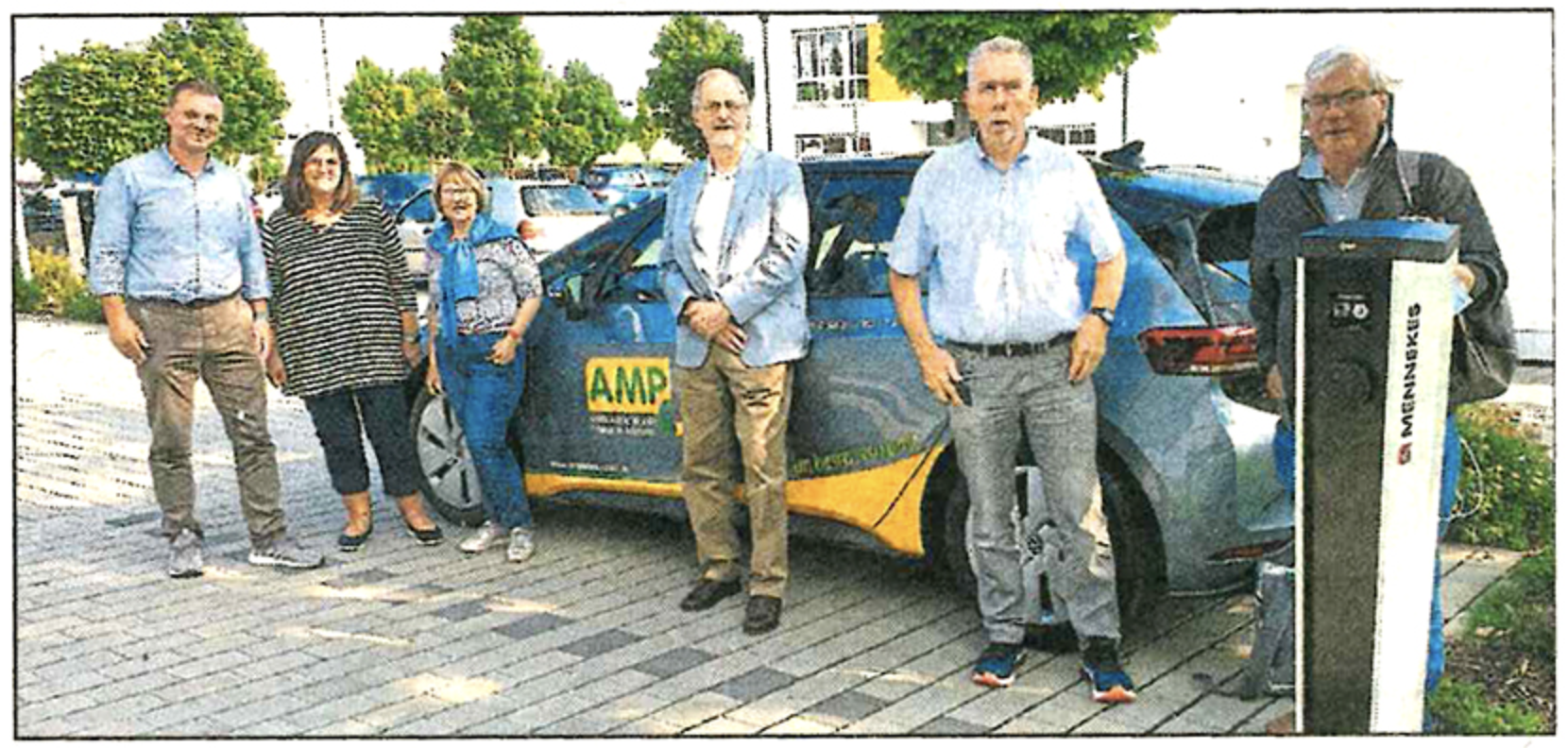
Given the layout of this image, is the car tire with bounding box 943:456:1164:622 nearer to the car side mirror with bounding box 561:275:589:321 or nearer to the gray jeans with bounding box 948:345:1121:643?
the gray jeans with bounding box 948:345:1121:643

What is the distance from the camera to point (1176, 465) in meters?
4.20

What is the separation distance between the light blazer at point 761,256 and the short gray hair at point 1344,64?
1.58 meters

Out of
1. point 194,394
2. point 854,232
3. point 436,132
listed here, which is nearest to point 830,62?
point 854,232

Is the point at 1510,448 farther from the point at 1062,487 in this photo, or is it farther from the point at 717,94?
the point at 717,94

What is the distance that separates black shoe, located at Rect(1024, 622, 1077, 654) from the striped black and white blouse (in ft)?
8.46

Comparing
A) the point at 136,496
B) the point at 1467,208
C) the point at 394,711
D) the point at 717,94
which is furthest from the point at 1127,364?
the point at 136,496

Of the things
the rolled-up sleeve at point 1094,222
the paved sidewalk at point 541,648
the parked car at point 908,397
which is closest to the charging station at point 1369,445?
the paved sidewalk at point 541,648

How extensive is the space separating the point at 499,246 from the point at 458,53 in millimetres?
980

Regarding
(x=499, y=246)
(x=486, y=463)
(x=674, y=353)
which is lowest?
(x=486, y=463)

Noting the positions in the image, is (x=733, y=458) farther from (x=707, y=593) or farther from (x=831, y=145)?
(x=831, y=145)

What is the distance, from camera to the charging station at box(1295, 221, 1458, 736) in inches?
125

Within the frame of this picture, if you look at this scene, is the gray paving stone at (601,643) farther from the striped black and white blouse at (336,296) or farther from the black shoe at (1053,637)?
the striped black and white blouse at (336,296)

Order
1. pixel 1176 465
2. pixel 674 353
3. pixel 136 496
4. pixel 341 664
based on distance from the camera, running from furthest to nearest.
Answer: pixel 136 496, pixel 674 353, pixel 341 664, pixel 1176 465

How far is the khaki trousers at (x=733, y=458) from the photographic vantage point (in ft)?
15.6
